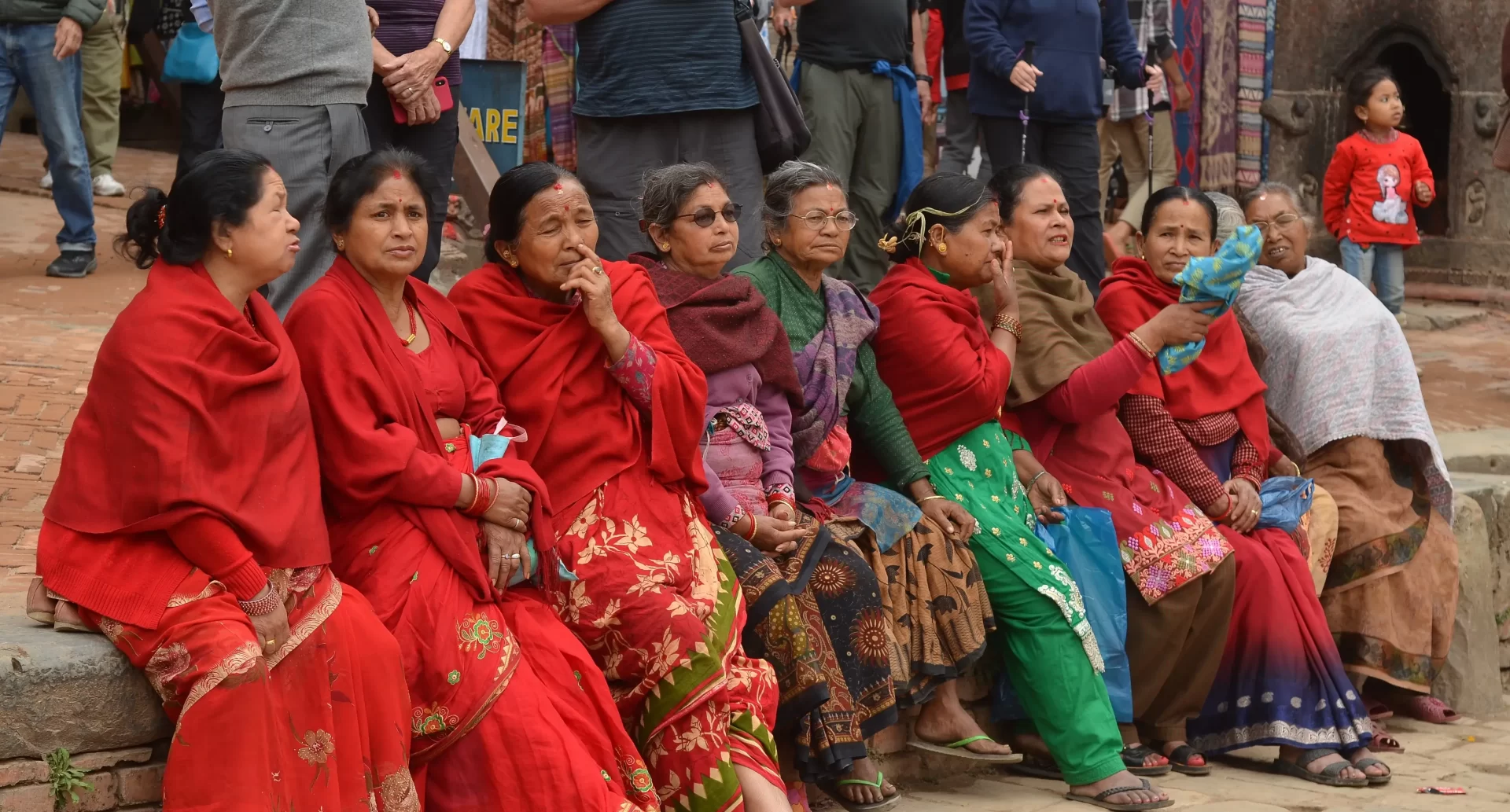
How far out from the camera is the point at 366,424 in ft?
11.5

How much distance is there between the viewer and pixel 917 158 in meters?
6.77

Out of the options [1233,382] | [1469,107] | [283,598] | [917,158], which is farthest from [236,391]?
[1469,107]

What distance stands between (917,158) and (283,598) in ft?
13.3

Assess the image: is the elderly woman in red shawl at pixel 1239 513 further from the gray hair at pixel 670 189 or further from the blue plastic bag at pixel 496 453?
the blue plastic bag at pixel 496 453

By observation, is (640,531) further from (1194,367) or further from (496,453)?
(1194,367)

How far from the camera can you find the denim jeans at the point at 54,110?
7.68 meters

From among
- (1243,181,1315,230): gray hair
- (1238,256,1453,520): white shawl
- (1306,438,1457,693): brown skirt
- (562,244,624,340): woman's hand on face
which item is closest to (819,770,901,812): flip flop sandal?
(562,244,624,340): woman's hand on face

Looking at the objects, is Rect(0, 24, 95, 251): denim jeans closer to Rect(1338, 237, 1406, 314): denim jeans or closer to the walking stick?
the walking stick

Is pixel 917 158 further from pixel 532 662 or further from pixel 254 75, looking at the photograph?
pixel 532 662

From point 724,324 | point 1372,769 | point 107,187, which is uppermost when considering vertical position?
point 107,187

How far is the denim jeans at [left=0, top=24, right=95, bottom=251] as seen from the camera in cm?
768

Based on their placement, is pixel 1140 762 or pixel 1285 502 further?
pixel 1285 502

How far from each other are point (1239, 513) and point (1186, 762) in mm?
786

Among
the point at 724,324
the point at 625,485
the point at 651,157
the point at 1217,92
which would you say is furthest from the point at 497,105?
the point at 1217,92
